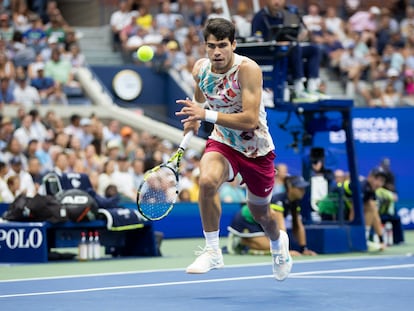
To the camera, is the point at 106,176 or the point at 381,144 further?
the point at 381,144

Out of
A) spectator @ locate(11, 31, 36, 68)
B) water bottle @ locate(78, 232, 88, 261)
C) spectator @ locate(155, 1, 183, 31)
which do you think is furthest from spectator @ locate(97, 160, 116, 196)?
spectator @ locate(155, 1, 183, 31)

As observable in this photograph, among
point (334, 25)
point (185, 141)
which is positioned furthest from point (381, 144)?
point (185, 141)

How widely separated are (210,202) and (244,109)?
0.82 meters

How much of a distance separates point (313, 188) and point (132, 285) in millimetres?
6214

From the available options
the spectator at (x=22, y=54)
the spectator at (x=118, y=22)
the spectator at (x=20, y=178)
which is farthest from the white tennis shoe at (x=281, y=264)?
the spectator at (x=118, y=22)

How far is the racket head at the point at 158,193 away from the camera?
8.74 m

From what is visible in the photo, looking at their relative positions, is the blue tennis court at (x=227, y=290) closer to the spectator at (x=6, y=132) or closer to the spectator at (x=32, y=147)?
the spectator at (x=32, y=147)

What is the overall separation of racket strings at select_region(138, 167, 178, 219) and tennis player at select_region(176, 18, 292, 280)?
34cm

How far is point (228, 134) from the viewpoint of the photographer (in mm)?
8781

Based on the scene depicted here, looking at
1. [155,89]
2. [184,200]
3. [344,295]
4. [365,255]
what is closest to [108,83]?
[155,89]

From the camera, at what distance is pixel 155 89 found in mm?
23391

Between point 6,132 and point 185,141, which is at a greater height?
point 6,132

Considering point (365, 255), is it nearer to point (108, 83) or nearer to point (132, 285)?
point (132, 285)

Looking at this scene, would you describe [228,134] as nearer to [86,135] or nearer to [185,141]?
[185,141]
